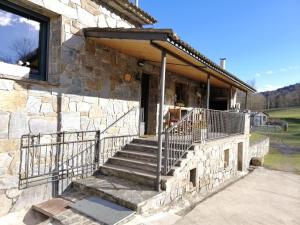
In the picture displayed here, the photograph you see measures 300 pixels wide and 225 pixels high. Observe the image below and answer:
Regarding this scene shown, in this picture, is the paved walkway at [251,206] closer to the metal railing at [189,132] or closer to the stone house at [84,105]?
the stone house at [84,105]

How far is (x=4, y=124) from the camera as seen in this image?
15.7ft

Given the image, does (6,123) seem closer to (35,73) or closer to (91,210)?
(35,73)

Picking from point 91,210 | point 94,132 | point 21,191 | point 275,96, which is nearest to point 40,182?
point 21,191

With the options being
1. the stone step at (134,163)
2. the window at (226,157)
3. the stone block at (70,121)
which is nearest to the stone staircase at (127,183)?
the stone step at (134,163)

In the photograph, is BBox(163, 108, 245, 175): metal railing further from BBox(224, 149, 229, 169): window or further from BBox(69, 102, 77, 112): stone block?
BBox(69, 102, 77, 112): stone block

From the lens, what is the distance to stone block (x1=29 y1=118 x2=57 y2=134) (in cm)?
525

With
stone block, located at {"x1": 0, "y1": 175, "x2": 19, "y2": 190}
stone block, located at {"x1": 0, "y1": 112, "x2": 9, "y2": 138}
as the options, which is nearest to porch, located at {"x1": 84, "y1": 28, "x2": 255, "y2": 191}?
stone block, located at {"x1": 0, "y1": 112, "x2": 9, "y2": 138}

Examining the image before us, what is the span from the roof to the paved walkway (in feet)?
17.8

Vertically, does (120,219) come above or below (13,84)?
below

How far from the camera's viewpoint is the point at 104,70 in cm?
693

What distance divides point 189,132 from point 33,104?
3.73 meters

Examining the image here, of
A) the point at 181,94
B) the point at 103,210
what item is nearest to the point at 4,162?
the point at 103,210

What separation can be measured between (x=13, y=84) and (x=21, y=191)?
1994 mm

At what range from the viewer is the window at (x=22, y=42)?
500 centimetres
